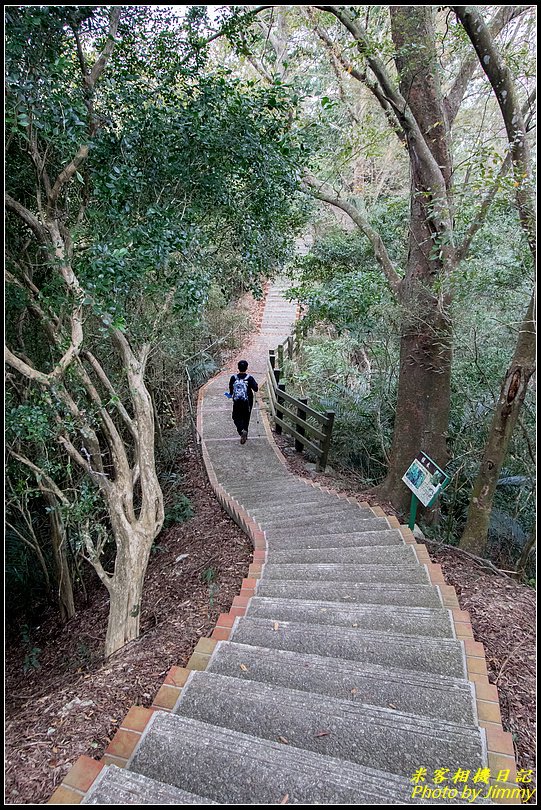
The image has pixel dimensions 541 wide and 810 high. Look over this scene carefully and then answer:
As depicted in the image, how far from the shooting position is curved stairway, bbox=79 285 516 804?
6.30ft

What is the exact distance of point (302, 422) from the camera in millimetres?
8031

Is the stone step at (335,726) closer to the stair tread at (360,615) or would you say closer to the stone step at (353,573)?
the stair tread at (360,615)

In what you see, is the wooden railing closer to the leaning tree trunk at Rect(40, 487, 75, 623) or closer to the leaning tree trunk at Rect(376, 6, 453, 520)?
the leaning tree trunk at Rect(376, 6, 453, 520)

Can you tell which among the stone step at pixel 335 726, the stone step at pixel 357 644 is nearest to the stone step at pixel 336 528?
the stone step at pixel 357 644

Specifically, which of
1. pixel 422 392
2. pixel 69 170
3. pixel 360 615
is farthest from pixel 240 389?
pixel 360 615

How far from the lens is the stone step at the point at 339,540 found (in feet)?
15.4

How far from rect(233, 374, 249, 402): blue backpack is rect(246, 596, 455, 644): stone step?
4.59 meters

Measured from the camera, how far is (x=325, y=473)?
7.79 meters

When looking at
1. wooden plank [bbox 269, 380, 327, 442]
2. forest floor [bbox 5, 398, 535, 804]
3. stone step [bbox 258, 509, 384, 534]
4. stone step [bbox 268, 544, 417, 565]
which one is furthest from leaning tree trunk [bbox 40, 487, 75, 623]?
wooden plank [bbox 269, 380, 327, 442]

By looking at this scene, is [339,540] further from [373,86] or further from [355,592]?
[373,86]

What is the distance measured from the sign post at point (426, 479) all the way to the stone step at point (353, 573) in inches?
28.8

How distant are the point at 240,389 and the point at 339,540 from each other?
3.73 metres

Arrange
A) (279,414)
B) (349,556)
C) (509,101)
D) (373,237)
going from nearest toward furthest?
(509,101) → (349,556) → (373,237) → (279,414)

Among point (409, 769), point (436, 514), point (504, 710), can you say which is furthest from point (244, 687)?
point (436, 514)
